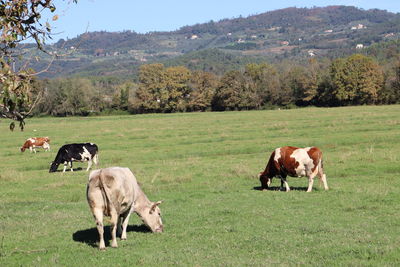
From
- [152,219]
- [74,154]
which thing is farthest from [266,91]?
[152,219]

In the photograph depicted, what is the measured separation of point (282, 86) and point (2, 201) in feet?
344

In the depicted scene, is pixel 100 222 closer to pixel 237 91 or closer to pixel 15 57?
pixel 15 57

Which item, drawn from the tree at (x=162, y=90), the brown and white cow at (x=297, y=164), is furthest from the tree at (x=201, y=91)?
the brown and white cow at (x=297, y=164)

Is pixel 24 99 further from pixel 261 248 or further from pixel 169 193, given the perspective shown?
pixel 169 193

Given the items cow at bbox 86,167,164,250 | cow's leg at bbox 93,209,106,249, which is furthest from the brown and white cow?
cow's leg at bbox 93,209,106,249

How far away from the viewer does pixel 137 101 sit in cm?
12062

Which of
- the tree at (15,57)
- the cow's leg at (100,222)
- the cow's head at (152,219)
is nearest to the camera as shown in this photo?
the tree at (15,57)

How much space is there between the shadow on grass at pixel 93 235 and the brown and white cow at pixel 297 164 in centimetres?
761

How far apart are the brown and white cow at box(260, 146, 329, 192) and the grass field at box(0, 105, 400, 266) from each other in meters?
0.79

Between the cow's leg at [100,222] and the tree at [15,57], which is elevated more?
the tree at [15,57]

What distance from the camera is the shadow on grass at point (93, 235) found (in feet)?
41.4

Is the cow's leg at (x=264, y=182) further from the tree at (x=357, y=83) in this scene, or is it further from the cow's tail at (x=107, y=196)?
the tree at (x=357, y=83)

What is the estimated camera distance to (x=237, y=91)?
116 metres

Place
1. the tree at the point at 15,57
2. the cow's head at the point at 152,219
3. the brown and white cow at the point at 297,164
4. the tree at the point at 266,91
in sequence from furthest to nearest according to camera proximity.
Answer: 1. the tree at the point at 266,91
2. the brown and white cow at the point at 297,164
3. the cow's head at the point at 152,219
4. the tree at the point at 15,57
